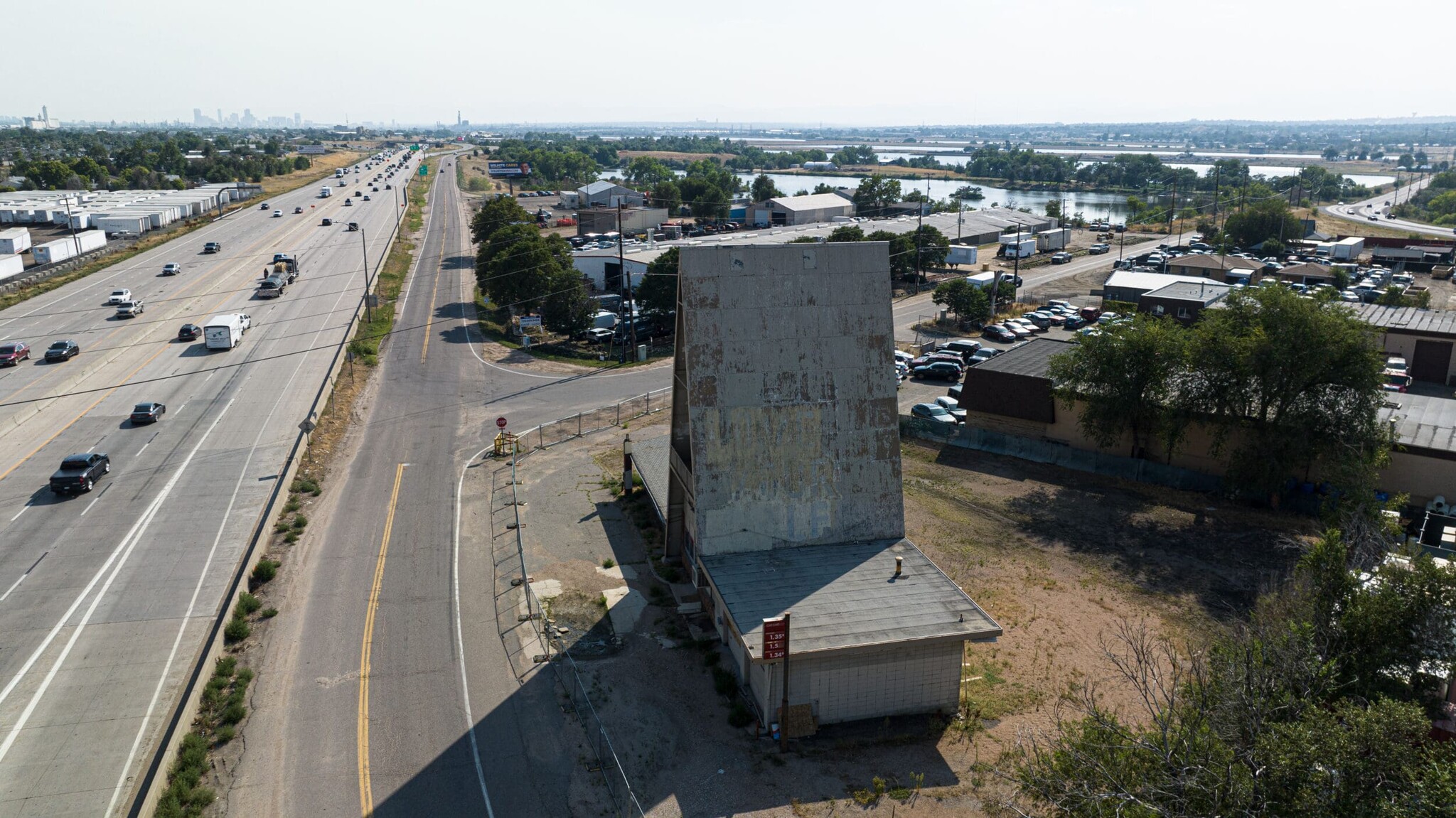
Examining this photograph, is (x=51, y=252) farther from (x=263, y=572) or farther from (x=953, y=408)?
(x=953, y=408)

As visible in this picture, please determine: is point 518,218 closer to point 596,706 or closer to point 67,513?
point 67,513

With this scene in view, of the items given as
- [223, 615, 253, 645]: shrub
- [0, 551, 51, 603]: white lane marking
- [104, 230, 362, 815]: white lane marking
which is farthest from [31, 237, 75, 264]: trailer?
[223, 615, 253, 645]: shrub

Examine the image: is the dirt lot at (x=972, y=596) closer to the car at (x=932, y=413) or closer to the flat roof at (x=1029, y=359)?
the car at (x=932, y=413)

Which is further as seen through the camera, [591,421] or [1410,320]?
[1410,320]

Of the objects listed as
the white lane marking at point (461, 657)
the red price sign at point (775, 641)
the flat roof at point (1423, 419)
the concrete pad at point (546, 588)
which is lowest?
the concrete pad at point (546, 588)

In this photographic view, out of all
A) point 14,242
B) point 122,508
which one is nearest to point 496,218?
point 14,242

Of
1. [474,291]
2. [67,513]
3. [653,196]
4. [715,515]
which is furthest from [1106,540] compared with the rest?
[653,196]

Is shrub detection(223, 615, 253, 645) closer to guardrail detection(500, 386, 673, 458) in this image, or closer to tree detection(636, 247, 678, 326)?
guardrail detection(500, 386, 673, 458)

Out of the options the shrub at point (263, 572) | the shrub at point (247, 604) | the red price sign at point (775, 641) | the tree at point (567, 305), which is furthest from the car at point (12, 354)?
the red price sign at point (775, 641)
